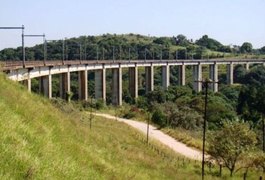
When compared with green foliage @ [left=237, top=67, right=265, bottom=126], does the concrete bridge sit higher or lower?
higher

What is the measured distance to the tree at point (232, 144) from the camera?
33812mm

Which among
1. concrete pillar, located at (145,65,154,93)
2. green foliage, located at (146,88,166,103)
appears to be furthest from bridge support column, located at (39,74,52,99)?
concrete pillar, located at (145,65,154,93)

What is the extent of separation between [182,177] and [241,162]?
12.7m

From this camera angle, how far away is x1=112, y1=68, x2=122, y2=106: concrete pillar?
98463mm

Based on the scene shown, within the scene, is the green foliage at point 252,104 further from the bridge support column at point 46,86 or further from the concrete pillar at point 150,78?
the concrete pillar at point 150,78

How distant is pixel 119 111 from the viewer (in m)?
81.0

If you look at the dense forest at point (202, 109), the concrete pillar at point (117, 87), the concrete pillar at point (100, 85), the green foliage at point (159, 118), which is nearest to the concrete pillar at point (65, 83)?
the dense forest at point (202, 109)

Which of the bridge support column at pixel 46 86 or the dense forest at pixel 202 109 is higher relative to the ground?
the bridge support column at pixel 46 86

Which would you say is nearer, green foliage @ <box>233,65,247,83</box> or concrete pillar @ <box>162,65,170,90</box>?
concrete pillar @ <box>162,65,170,90</box>

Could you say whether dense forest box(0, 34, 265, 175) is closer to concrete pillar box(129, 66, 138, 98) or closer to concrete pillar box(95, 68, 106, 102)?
concrete pillar box(129, 66, 138, 98)

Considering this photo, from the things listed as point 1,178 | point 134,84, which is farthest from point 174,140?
point 134,84

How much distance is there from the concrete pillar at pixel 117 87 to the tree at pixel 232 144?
6302 centimetres

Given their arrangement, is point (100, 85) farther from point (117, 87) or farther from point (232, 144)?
point (232, 144)

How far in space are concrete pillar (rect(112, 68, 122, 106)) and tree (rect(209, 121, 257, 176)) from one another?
63.0 meters
